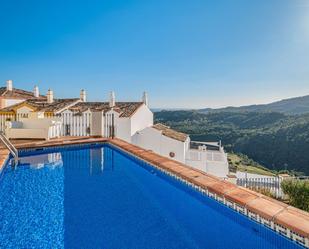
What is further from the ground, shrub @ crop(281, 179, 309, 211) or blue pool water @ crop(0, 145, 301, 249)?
blue pool water @ crop(0, 145, 301, 249)

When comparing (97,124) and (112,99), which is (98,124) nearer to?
(97,124)

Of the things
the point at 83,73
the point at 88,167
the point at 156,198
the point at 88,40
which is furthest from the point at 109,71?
the point at 156,198

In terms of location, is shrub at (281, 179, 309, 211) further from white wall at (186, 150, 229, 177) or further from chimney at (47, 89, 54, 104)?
chimney at (47, 89, 54, 104)

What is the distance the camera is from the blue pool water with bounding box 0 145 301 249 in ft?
11.2

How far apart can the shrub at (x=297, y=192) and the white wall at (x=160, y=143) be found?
614 cm

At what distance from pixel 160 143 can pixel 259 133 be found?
4542cm

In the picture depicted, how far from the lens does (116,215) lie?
14.6 feet

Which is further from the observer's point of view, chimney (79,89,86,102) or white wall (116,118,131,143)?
chimney (79,89,86,102)

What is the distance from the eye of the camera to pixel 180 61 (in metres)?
Answer: 27.5

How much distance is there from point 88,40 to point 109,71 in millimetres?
8916

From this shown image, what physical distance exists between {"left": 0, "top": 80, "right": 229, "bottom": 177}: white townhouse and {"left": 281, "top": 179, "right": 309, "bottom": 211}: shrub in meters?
5.35

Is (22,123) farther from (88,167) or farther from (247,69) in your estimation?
(247,69)

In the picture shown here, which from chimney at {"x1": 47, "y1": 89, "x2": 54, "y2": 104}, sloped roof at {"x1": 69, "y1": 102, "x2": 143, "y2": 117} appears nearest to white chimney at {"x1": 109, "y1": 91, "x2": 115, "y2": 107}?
sloped roof at {"x1": 69, "y1": 102, "x2": 143, "y2": 117}

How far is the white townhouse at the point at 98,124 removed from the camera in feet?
37.5
